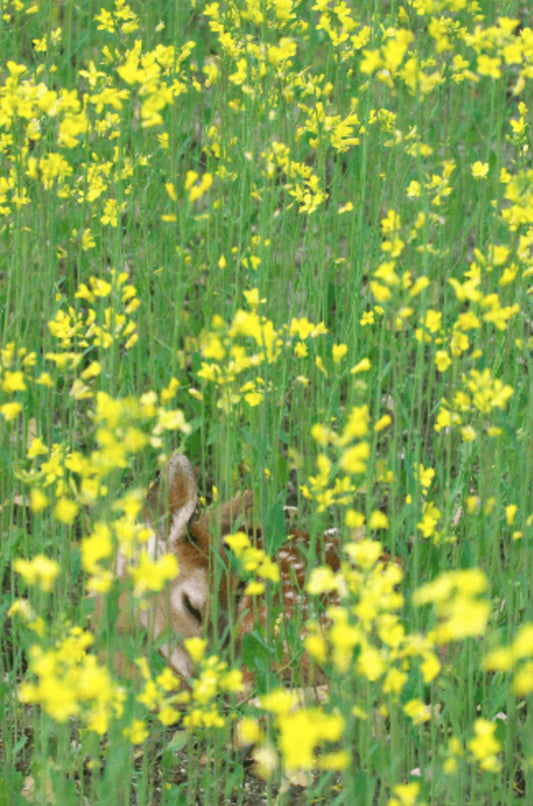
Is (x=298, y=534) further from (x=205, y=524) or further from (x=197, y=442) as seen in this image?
(x=197, y=442)

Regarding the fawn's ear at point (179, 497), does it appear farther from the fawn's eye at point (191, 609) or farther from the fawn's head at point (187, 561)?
the fawn's eye at point (191, 609)

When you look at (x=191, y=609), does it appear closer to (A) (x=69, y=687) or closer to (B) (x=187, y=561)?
(B) (x=187, y=561)

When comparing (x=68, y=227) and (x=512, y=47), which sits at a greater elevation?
(x=512, y=47)

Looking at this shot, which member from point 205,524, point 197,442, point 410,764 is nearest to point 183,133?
point 197,442

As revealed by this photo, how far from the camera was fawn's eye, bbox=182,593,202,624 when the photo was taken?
7.16 feet

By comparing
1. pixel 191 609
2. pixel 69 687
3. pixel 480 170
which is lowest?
pixel 191 609

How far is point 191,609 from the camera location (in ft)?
7.21

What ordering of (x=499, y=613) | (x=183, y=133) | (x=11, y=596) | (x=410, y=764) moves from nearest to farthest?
1. (x=410, y=764)
2. (x=11, y=596)
3. (x=499, y=613)
4. (x=183, y=133)

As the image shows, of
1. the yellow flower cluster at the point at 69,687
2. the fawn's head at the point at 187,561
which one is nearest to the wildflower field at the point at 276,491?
the yellow flower cluster at the point at 69,687

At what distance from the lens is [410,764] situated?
1.71 m

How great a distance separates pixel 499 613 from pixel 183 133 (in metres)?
1.90

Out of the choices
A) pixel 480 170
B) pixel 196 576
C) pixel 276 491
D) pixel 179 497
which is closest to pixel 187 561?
pixel 196 576

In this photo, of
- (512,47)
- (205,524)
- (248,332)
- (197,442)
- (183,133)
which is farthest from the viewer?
(183,133)

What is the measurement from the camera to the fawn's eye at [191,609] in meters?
2.18
